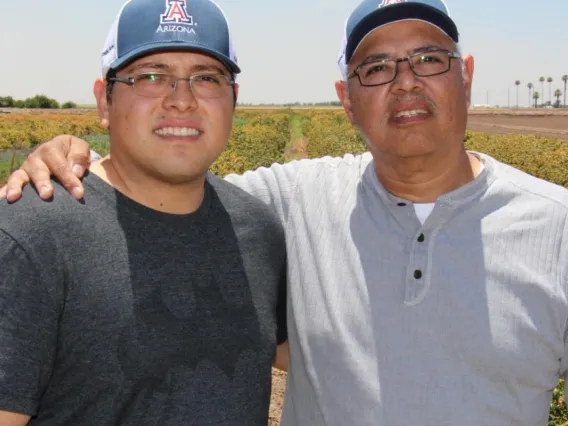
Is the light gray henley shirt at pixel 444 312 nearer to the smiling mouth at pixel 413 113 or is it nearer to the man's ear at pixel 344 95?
the smiling mouth at pixel 413 113

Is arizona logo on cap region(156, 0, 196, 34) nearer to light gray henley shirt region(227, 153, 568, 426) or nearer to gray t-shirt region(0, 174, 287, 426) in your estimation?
gray t-shirt region(0, 174, 287, 426)

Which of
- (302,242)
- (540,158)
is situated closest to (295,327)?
(302,242)

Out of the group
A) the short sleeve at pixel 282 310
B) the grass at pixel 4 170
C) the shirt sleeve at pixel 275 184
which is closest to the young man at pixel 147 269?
the short sleeve at pixel 282 310

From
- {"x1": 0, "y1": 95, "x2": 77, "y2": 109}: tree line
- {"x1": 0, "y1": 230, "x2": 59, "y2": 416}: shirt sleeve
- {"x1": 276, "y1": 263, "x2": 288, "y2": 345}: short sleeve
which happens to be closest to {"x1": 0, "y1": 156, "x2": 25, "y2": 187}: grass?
{"x1": 276, "y1": 263, "x2": 288, "y2": 345}: short sleeve

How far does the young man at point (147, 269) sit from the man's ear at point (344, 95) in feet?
1.87

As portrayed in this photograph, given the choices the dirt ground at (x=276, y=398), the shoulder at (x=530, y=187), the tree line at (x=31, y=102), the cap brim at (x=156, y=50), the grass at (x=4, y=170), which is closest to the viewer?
the cap brim at (x=156, y=50)

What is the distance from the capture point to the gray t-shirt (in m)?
1.61

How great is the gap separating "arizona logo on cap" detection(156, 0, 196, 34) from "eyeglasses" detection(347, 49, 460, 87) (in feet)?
2.51

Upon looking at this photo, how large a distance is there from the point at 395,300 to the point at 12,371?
46.3 inches

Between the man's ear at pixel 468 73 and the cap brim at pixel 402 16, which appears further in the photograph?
the man's ear at pixel 468 73

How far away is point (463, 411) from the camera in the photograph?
6.57 feet

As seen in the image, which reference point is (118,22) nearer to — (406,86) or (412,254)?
(406,86)

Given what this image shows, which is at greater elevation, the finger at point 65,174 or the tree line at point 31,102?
the tree line at point 31,102

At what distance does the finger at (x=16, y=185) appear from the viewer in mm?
1724
